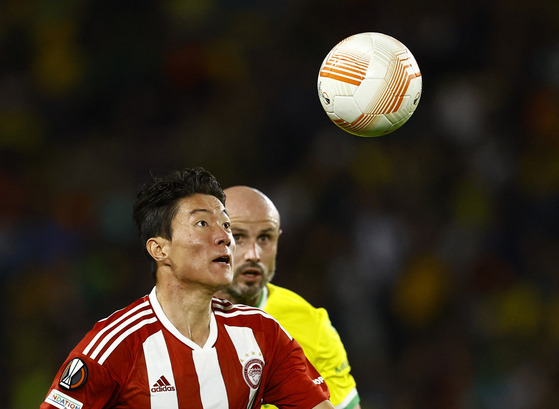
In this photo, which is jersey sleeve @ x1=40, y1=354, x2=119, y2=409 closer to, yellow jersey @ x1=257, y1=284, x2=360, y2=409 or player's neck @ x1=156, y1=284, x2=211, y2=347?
player's neck @ x1=156, y1=284, x2=211, y2=347

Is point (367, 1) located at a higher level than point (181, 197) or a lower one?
higher

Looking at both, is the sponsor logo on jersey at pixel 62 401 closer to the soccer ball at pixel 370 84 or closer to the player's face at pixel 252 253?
the player's face at pixel 252 253

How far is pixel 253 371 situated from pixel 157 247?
64 centimetres

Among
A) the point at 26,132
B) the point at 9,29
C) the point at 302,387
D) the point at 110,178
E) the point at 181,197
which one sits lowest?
the point at 302,387

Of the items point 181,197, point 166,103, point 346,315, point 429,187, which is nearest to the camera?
point 181,197

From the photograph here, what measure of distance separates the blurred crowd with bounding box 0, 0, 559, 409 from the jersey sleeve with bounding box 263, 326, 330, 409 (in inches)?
146

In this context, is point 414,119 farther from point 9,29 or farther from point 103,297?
point 9,29

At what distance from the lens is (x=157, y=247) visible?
3234mm

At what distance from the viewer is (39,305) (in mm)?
7477

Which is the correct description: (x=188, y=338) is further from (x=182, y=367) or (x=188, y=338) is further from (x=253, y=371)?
(x=253, y=371)

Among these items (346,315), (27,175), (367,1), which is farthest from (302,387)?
(367,1)

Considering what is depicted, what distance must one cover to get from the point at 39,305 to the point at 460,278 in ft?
13.3

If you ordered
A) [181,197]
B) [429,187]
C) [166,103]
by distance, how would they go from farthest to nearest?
[166,103] → [429,187] → [181,197]

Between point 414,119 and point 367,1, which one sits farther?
point 367,1
